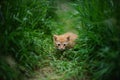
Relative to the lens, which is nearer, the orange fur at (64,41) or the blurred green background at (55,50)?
the blurred green background at (55,50)

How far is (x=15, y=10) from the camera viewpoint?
19.9 feet

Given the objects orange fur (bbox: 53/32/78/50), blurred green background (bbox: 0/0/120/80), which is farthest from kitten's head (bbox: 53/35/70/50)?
blurred green background (bbox: 0/0/120/80)

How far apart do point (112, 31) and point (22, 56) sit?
5.25ft

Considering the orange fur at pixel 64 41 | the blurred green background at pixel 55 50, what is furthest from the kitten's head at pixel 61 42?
the blurred green background at pixel 55 50

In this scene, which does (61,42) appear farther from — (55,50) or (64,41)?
(55,50)

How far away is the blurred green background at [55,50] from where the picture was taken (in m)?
5.17

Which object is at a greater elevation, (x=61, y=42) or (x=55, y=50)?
(x=61, y=42)

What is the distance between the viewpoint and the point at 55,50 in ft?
22.7

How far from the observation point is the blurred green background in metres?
5.17

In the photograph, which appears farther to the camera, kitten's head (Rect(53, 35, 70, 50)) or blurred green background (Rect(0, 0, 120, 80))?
kitten's head (Rect(53, 35, 70, 50))

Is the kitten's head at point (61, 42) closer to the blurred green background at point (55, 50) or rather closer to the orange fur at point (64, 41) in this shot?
the orange fur at point (64, 41)

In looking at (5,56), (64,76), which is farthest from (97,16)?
(5,56)

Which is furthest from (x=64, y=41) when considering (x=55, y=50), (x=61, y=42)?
(x=55, y=50)

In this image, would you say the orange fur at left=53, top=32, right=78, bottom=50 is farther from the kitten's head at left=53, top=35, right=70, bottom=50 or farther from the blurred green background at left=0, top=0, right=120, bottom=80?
the blurred green background at left=0, top=0, right=120, bottom=80
